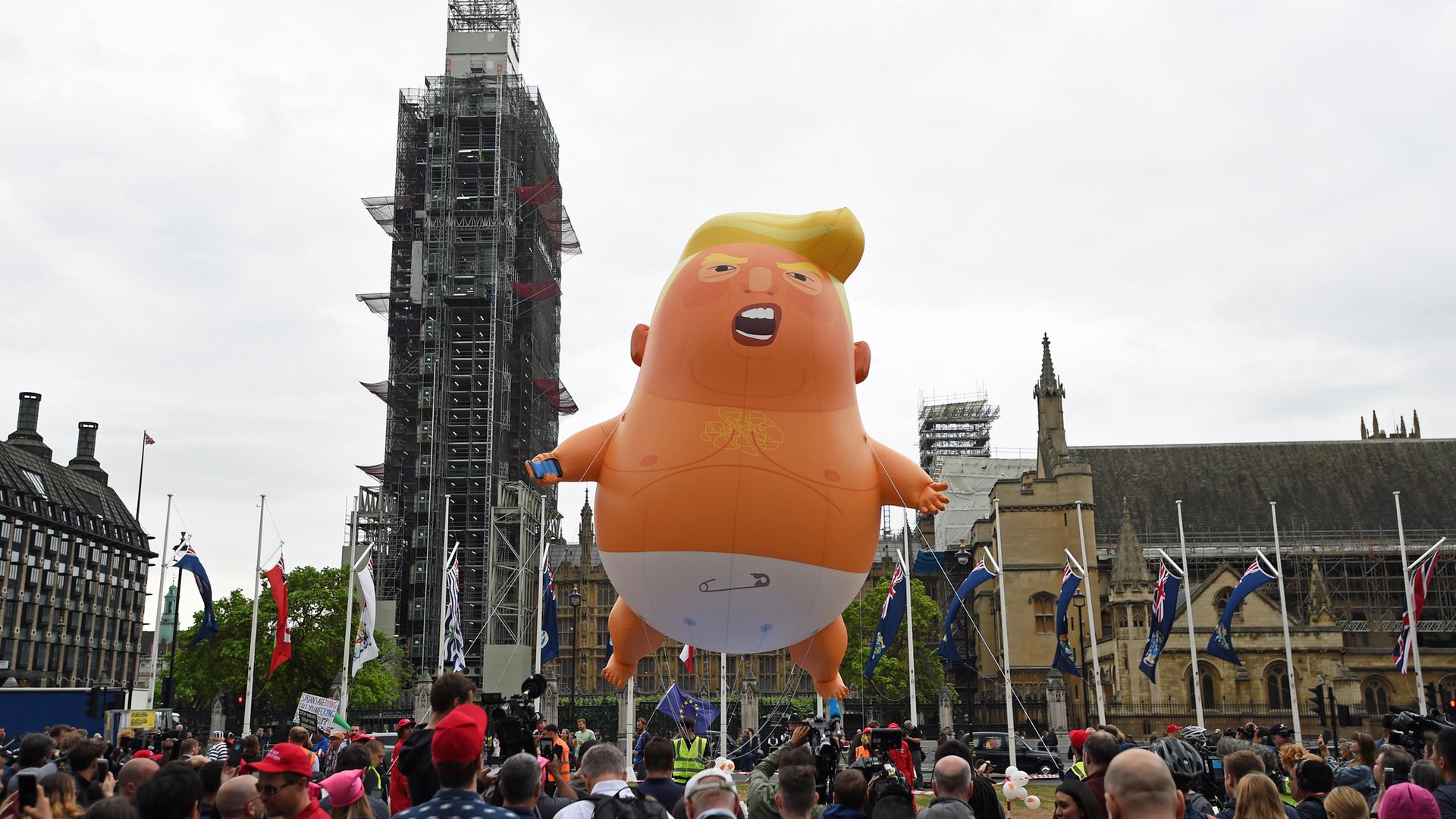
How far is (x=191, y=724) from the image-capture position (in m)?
53.8

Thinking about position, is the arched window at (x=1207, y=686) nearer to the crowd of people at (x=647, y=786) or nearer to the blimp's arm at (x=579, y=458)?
the blimp's arm at (x=579, y=458)

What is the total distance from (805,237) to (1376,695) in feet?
160

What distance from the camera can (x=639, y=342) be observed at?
588 inches

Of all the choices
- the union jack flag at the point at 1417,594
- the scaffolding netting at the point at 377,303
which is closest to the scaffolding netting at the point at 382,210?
the scaffolding netting at the point at 377,303

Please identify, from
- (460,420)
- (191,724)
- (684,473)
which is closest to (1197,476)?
(460,420)

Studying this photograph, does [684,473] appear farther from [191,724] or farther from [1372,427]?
[1372,427]

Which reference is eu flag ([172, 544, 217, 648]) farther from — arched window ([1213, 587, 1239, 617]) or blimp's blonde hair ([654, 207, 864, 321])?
arched window ([1213, 587, 1239, 617])

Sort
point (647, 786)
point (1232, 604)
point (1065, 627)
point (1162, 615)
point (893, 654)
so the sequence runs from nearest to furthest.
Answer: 1. point (647, 786)
2. point (1162, 615)
3. point (1065, 627)
4. point (1232, 604)
5. point (893, 654)

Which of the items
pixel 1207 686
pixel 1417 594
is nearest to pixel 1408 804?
pixel 1417 594

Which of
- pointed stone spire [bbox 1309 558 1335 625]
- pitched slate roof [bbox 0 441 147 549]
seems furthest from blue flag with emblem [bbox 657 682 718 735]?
pitched slate roof [bbox 0 441 147 549]

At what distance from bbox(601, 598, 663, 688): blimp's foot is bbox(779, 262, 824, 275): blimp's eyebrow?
16.2ft

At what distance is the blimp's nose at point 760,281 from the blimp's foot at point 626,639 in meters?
4.64

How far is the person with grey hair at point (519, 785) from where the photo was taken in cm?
566

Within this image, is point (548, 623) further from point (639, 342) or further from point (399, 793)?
point (399, 793)
